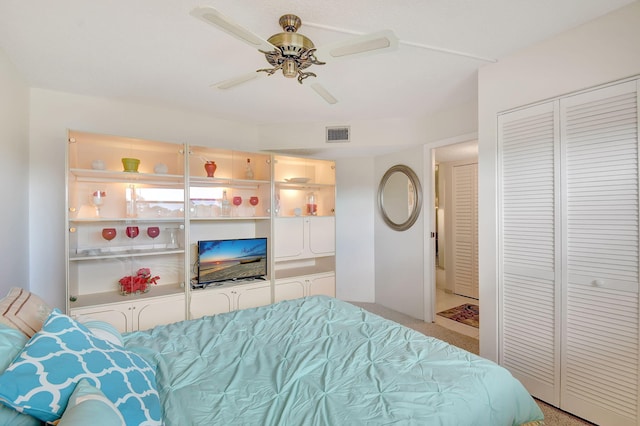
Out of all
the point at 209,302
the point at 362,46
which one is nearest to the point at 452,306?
the point at 209,302

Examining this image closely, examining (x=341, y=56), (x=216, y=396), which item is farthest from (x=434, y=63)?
(x=216, y=396)

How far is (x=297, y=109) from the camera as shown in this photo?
346 cm

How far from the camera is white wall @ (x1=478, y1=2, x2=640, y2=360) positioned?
176 cm

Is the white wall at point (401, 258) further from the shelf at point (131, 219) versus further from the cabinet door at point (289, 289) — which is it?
the shelf at point (131, 219)

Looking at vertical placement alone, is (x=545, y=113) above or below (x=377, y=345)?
above

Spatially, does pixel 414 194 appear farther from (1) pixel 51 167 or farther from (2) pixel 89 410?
(1) pixel 51 167

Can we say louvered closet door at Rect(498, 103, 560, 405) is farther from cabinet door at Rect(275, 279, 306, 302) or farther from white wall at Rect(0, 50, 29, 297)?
white wall at Rect(0, 50, 29, 297)

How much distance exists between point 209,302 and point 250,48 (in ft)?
8.27

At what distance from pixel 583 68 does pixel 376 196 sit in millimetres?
2778

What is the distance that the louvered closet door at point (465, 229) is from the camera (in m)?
4.76

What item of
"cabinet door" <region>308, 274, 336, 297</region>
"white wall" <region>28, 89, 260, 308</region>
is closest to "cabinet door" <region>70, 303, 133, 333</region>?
"white wall" <region>28, 89, 260, 308</region>

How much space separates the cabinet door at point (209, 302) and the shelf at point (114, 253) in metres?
0.52

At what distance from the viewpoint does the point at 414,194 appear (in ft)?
12.7

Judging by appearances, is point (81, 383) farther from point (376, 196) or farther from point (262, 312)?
point (376, 196)
